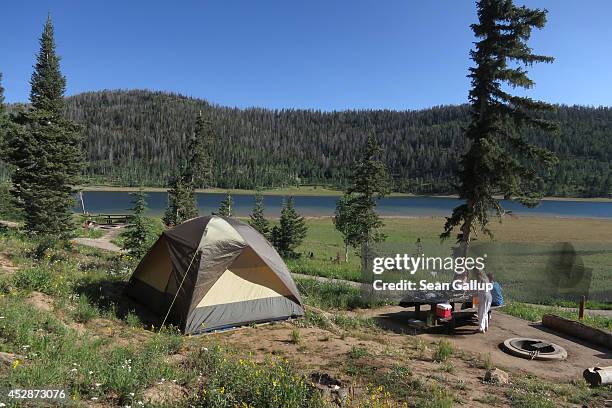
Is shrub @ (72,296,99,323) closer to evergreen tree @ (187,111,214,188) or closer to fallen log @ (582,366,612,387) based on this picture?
fallen log @ (582,366,612,387)

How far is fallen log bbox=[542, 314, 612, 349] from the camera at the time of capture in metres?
10.6

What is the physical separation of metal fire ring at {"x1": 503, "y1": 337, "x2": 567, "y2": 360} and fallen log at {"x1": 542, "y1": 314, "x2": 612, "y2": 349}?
4.31ft

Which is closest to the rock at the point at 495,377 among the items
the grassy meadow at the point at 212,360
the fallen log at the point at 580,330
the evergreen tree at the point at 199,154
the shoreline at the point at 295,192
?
the grassy meadow at the point at 212,360

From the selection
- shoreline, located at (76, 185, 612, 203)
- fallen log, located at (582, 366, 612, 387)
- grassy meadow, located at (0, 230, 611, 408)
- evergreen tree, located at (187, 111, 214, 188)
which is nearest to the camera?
grassy meadow, located at (0, 230, 611, 408)

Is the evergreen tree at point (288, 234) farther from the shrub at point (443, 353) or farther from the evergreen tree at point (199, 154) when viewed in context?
the shrub at point (443, 353)

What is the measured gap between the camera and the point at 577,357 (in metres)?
9.69

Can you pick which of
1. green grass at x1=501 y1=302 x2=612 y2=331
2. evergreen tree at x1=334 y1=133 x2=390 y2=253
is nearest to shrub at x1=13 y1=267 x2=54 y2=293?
green grass at x1=501 y1=302 x2=612 y2=331

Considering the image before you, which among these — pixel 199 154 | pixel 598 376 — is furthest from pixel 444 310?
pixel 199 154

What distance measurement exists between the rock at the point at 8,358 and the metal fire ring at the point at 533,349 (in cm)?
976

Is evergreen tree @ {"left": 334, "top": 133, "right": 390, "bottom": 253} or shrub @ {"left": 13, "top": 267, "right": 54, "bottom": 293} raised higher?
evergreen tree @ {"left": 334, "top": 133, "right": 390, "bottom": 253}

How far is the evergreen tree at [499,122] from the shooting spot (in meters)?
14.3

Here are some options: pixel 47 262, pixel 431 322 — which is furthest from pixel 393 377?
pixel 47 262

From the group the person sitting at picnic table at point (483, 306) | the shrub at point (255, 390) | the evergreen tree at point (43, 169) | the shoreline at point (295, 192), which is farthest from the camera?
the shoreline at point (295, 192)

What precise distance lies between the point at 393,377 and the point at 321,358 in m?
1.58
